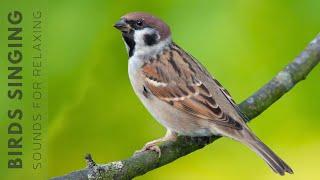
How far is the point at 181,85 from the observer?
2691 millimetres

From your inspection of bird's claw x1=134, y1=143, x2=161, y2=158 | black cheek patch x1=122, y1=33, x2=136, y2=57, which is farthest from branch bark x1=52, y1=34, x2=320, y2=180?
black cheek patch x1=122, y1=33, x2=136, y2=57

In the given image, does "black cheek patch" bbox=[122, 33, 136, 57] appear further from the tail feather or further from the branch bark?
the tail feather

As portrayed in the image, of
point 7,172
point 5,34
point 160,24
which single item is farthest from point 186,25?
point 7,172

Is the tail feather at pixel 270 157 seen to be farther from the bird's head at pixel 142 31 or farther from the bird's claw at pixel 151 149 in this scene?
the bird's head at pixel 142 31

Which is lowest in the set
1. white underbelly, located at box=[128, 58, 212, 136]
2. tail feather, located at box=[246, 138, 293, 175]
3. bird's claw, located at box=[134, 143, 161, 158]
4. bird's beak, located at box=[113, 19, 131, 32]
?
tail feather, located at box=[246, 138, 293, 175]

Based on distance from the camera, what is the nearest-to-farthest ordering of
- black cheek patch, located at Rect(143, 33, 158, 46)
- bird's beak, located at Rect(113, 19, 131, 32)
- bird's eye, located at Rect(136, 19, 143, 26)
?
bird's beak, located at Rect(113, 19, 131, 32), bird's eye, located at Rect(136, 19, 143, 26), black cheek patch, located at Rect(143, 33, 158, 46)

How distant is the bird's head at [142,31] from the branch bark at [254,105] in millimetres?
445

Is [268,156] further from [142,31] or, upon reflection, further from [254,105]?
[142,31]

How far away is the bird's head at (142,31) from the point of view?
8.09ft

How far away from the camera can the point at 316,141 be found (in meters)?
2.48

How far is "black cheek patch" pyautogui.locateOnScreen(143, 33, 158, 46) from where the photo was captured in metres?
2.71

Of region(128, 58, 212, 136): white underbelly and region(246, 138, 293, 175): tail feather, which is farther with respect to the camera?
region(128, 58, 212, 136): white underbelly

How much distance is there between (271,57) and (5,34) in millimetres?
1036

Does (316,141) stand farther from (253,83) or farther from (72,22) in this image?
(72,22)
